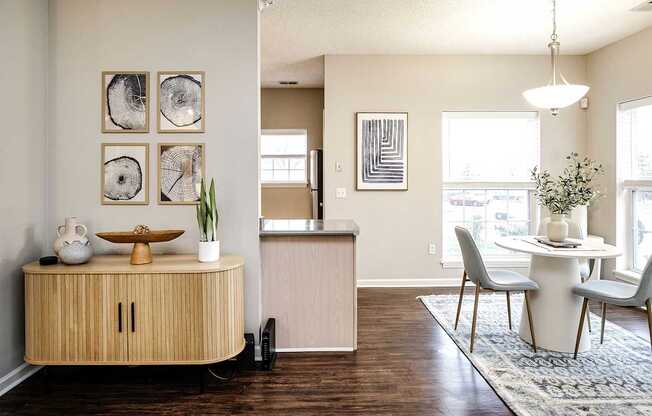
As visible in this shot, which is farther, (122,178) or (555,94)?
(555,94)

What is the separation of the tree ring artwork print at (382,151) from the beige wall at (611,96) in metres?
2.15

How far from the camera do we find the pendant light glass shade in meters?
2.97

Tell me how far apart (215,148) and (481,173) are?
3.38 meters

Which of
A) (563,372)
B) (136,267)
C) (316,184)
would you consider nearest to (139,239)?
(136,267)

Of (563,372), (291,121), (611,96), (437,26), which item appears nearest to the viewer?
(563,372)

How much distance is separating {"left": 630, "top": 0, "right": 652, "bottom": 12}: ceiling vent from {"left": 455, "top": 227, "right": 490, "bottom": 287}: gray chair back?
2.43m

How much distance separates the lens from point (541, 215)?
15.6 ft

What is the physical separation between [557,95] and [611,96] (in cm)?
193

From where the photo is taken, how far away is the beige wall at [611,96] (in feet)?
13.0

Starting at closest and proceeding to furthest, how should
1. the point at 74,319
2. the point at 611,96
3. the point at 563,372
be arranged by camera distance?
1. the point at 74,319
2. the point at 563,372
3. the point at 611,96

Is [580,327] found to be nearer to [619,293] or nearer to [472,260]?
[619,293]

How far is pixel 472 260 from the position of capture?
2879mm

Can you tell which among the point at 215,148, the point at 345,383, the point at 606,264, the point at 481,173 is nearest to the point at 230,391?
the point at 345,383

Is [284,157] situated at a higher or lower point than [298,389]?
higher
